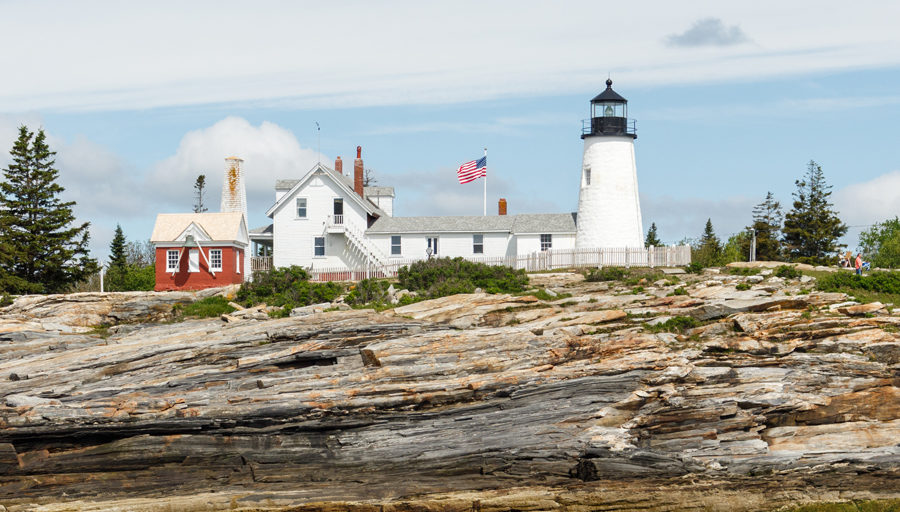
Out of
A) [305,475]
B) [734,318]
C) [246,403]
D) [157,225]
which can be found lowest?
[305,475]

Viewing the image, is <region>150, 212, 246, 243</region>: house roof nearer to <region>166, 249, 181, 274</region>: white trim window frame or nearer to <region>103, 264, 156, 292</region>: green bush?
<region>166, 249, 181, 274</region>: white trim window frame

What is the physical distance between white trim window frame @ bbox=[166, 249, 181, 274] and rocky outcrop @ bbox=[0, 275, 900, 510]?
66.4 feet

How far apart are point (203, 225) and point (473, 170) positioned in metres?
15.0

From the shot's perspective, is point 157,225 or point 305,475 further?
point 157,225

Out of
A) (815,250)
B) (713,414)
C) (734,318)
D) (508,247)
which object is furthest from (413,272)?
(815,250)

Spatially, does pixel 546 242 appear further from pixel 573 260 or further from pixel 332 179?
pixel 332 179

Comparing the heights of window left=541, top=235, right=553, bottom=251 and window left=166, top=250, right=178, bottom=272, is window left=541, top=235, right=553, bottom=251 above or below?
above

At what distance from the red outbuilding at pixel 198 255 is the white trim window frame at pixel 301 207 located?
11.8 feet

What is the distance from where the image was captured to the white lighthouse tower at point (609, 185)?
48.8m

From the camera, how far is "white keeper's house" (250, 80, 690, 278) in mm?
48969

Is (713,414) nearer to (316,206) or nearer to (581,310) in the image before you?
(581,310)

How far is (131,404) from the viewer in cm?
2767

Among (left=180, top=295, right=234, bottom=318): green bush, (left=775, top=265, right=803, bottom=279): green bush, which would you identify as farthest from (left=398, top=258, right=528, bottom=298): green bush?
(left=775, top=265, right=803, bottom=279): green bush

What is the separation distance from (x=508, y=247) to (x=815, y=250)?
2539 cm
